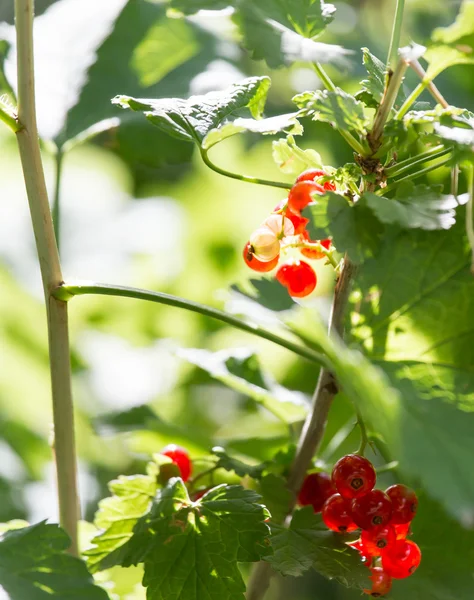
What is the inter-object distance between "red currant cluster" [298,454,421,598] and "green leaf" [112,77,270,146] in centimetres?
29

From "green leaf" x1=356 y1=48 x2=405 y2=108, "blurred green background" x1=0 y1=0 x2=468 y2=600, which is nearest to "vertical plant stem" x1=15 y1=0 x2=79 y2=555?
"green leaf" x1=356 y1=48 x2=405 y2=108

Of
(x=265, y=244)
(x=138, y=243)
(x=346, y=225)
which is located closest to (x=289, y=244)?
(x=265, y=244)

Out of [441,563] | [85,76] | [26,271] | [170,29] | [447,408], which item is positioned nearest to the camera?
[447,408]

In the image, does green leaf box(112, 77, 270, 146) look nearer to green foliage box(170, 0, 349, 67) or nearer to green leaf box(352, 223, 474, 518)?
green foliage box(170, 0, 349, 67)

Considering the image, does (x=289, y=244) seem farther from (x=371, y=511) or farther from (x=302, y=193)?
(x=371, y=511)

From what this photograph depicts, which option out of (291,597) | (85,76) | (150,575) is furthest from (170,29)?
(291,597)

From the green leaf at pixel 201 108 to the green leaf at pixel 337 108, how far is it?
88mm

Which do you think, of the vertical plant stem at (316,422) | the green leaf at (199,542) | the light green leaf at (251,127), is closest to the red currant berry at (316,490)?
the vertical plant stem at (316,422)

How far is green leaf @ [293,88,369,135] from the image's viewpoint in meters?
0.54

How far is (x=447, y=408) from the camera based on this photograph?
49cm

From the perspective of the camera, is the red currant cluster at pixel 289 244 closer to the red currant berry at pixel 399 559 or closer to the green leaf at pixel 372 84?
the green leaf at pixel 372 84

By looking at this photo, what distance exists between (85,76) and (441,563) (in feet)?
2.44

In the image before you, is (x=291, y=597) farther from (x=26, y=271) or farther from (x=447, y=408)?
(x=447, y=408)

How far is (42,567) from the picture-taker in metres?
0.60
